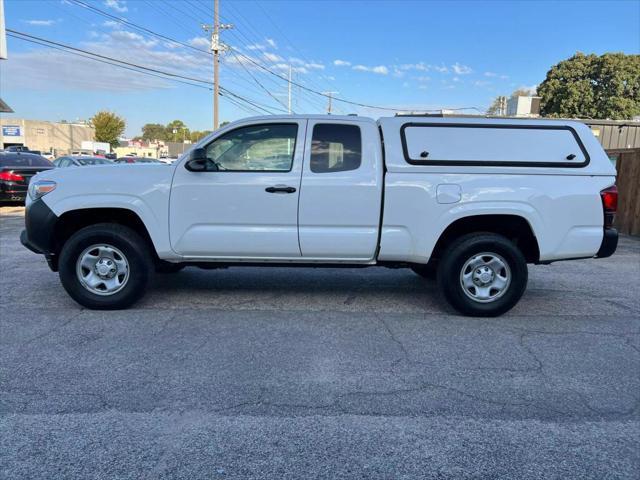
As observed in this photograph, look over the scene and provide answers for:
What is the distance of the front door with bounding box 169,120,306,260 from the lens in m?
4.76

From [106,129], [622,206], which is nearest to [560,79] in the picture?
[622,206]

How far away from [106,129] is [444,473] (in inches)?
3506

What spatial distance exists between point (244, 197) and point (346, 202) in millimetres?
1029

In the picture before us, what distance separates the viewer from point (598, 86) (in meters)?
38.8

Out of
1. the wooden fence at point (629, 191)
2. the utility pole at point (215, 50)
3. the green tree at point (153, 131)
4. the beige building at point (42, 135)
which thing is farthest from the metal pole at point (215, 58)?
the green tree at point (153, 131)

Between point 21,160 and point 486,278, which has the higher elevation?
point 21,160

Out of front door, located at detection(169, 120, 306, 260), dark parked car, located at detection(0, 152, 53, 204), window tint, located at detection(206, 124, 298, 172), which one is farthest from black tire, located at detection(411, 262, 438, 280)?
dark parked car, located at detection(0, 152, 53, 204)

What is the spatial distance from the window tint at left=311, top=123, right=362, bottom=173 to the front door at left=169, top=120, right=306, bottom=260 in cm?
16

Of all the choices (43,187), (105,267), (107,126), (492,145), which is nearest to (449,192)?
(492,145)

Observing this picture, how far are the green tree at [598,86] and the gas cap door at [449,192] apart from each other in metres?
38.2

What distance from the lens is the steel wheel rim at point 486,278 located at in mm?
4867

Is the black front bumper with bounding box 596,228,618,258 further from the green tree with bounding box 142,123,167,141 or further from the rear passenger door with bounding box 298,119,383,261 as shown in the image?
the green tree with bounding box 142,123,167,141

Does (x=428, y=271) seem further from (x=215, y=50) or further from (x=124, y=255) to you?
(x=215, y=50)

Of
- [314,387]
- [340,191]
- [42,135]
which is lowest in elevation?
[314,387]
